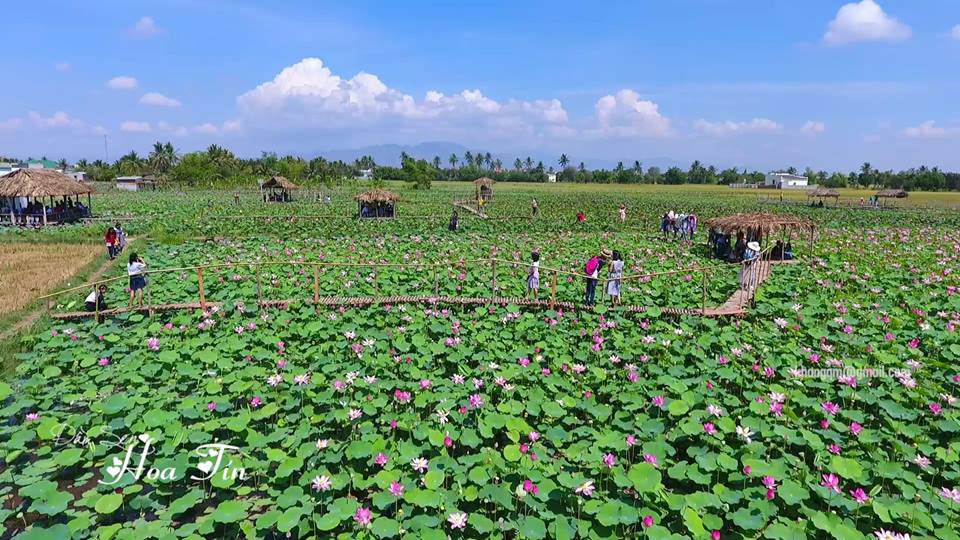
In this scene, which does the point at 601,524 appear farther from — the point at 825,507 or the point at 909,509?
the point at 909,509

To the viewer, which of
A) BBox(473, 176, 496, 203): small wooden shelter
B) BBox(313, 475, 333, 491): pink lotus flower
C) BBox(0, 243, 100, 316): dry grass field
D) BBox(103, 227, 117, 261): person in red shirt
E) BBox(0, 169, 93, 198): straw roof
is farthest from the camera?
BBox(473, 176, 496, 203): small wooden shelter

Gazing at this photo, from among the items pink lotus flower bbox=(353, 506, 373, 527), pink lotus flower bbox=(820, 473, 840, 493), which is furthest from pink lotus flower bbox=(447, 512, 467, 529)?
pink lotus flower bbox=(820, 473, 840, 493)

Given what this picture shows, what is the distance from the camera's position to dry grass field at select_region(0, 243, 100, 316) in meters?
10.8

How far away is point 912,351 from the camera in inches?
266

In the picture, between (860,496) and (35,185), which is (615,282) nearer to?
(860,496)

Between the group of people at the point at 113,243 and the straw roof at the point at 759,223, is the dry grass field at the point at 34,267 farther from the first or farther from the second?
the straw roof at the point at 759,223

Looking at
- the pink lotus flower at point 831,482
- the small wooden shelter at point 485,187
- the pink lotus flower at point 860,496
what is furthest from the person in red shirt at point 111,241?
the small wooden shelter at point 485,187

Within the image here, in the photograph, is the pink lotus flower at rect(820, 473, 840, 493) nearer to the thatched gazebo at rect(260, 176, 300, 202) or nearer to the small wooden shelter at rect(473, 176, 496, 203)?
the small wooden shelter at rect(473, 176, 496, 203)

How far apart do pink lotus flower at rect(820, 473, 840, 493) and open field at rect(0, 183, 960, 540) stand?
0.22ft

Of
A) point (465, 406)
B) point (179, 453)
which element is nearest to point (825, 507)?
point (465, 406)

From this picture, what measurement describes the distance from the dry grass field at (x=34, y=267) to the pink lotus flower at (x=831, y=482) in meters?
12.3

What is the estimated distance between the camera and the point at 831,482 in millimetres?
4062

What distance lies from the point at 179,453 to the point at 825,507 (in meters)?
5.35

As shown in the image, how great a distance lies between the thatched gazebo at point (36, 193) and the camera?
2088 centimetres
